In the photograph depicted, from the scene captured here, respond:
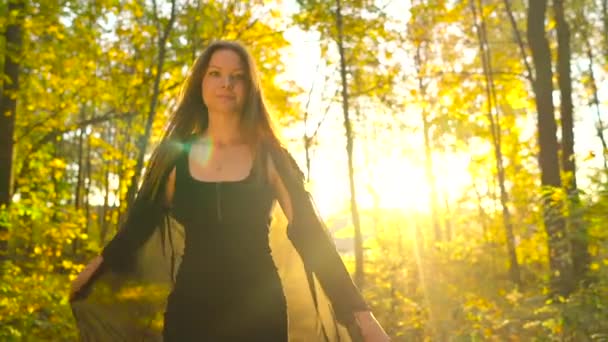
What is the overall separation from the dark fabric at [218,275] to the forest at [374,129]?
1903 mm

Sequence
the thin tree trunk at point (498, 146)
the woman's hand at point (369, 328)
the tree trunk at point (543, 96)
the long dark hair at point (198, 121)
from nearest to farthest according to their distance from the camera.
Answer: the woman's hand at point (369, 328), the long dark hair at point (198, 121), the tree trunk at point (543, 96), the thin tree trunk at point (498, 146)

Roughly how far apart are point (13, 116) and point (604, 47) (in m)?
16.9

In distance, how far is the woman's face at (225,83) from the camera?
2.54m

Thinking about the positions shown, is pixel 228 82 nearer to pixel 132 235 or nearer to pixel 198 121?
pixel 198 121

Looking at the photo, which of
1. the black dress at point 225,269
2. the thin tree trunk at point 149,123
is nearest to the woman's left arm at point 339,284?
the black dress at point 225,269

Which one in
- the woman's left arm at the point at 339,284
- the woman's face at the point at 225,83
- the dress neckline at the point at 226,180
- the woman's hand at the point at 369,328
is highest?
the woman's face at the point at 225,83

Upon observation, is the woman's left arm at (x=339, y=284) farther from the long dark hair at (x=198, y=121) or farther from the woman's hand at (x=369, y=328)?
the long dark hair at (x=198, y=121)

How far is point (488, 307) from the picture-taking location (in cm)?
924

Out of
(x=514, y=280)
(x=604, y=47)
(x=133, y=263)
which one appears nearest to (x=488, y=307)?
(x=514, y=280)

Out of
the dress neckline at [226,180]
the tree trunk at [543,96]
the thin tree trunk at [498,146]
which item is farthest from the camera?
the thin tree trunk at [498,146]

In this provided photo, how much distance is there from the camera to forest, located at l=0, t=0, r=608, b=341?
23.2 feet

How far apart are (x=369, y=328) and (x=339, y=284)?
0.66ft

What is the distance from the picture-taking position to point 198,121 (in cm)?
269

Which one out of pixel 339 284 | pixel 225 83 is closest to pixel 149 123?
pixel 225 83
